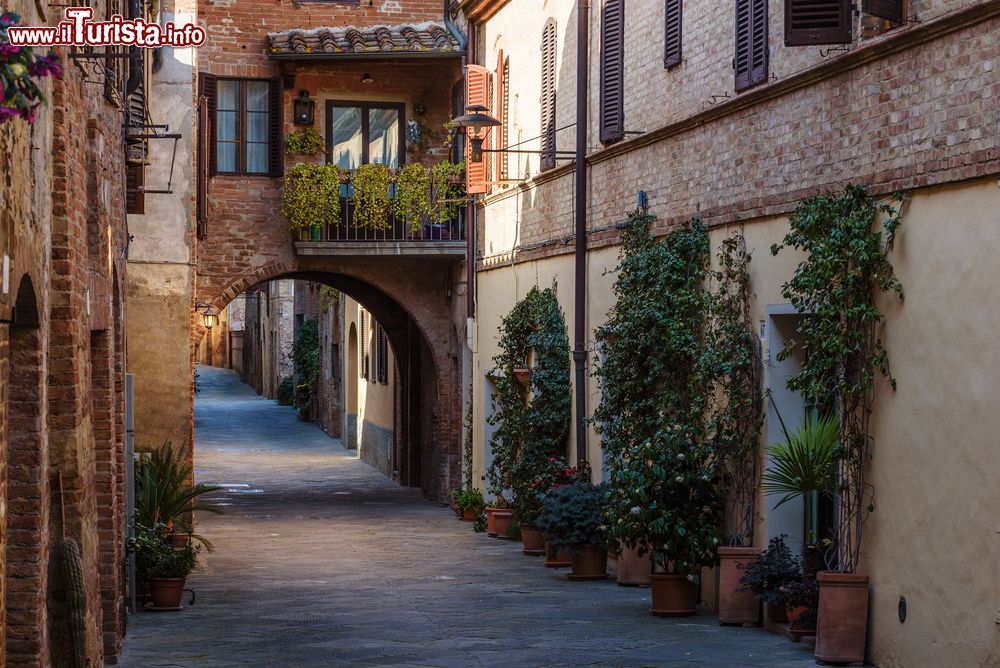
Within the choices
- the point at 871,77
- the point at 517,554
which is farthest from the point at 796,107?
the point at 517,554

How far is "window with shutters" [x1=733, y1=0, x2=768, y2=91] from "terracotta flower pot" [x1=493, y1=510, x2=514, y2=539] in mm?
7913

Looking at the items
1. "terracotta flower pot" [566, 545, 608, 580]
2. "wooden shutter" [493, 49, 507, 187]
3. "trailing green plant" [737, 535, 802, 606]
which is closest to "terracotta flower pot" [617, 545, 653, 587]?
"terracotta flower pot" [566, 545, 608, 580]

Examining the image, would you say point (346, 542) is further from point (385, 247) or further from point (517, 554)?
point (385, 247)

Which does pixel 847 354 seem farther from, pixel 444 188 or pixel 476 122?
pixel 444 188

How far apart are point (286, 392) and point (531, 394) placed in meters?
31.5

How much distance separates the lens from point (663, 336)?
1288cm

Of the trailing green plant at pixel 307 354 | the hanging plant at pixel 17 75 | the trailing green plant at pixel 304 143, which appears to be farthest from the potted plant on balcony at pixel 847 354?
the trailing green plant at pixel 307 354

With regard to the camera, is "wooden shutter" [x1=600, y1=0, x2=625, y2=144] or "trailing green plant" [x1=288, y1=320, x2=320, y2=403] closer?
"wooden shutter" [x1=600, y1=0, x2=625, y2=144]

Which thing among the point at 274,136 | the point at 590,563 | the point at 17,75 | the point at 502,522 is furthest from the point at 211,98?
the point at 17,75

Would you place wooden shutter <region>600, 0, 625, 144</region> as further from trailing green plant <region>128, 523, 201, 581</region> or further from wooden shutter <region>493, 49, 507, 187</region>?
trailing green plant <region>128, 523, 201, 581</region>

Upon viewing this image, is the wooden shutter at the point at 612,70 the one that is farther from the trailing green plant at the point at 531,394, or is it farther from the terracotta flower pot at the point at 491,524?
the terracotta flower pot at the point at 491,524

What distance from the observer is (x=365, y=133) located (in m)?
22.5

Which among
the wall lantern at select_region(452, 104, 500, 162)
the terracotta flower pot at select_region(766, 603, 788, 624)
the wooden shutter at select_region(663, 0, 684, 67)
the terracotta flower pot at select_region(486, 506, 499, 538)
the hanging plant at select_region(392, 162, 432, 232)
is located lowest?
the terracotta flower pot at select_region(486, 506, 499, 538)

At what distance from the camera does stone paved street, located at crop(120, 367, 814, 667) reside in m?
10.6
